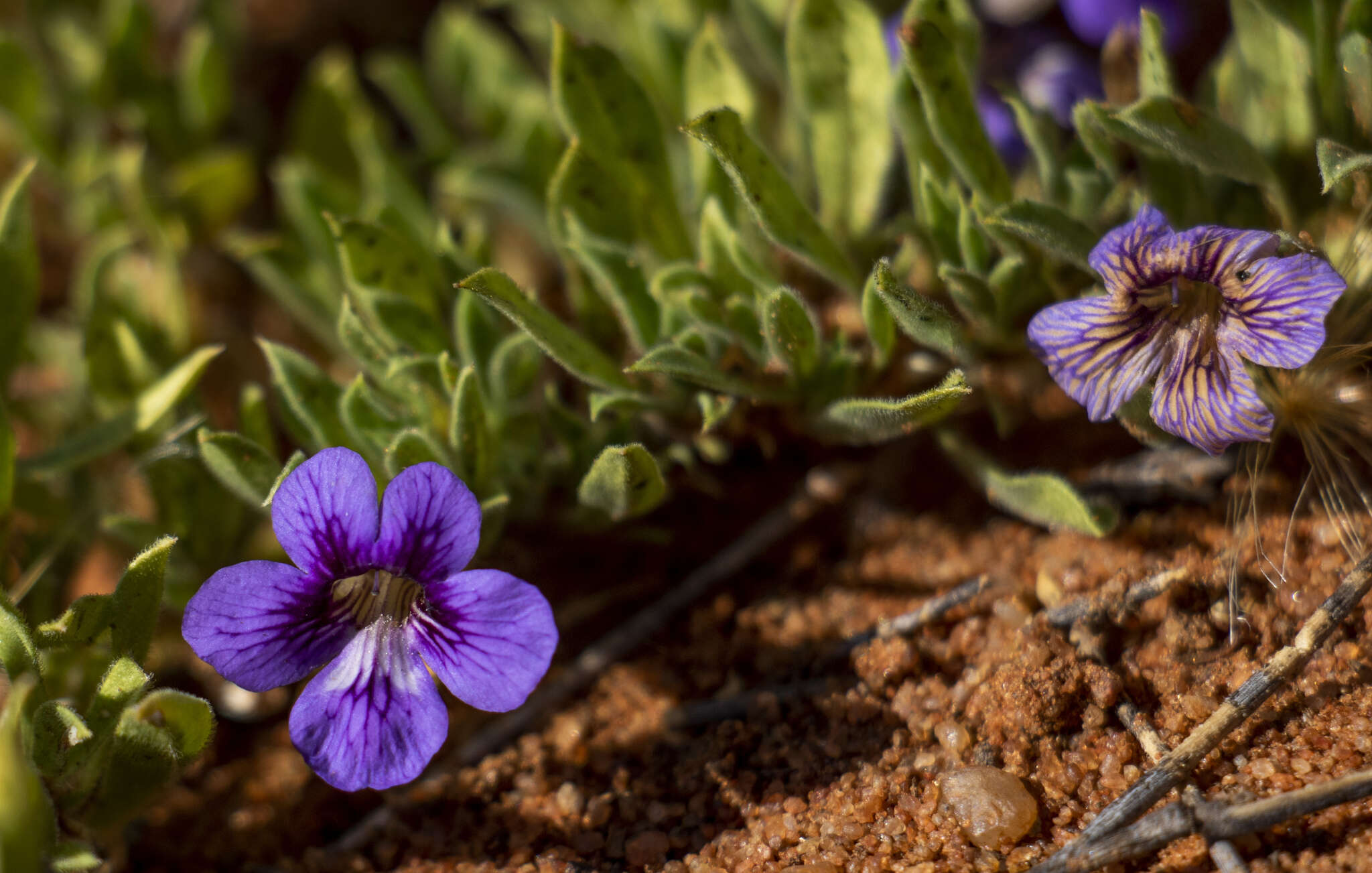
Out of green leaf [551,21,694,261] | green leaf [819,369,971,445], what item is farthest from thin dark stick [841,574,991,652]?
green leaf [551,21,694,261]

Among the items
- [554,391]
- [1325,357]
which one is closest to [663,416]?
[554,391]

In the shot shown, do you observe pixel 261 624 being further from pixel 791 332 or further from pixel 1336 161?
pixel 1336 161

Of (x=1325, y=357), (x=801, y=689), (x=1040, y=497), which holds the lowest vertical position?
(x=801, y=689)

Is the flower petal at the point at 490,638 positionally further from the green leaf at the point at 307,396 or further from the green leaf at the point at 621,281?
the green leaf at the point at 621,281

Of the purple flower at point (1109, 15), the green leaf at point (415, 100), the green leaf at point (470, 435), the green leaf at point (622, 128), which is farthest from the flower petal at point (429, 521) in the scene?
the purple flower at point (1109, 15)

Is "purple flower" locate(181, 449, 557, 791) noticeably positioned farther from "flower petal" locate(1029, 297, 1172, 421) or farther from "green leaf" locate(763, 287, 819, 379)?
"flower petal" locate(1029, 297, 1172, 421)

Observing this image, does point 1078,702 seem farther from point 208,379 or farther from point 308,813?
point 208,379
